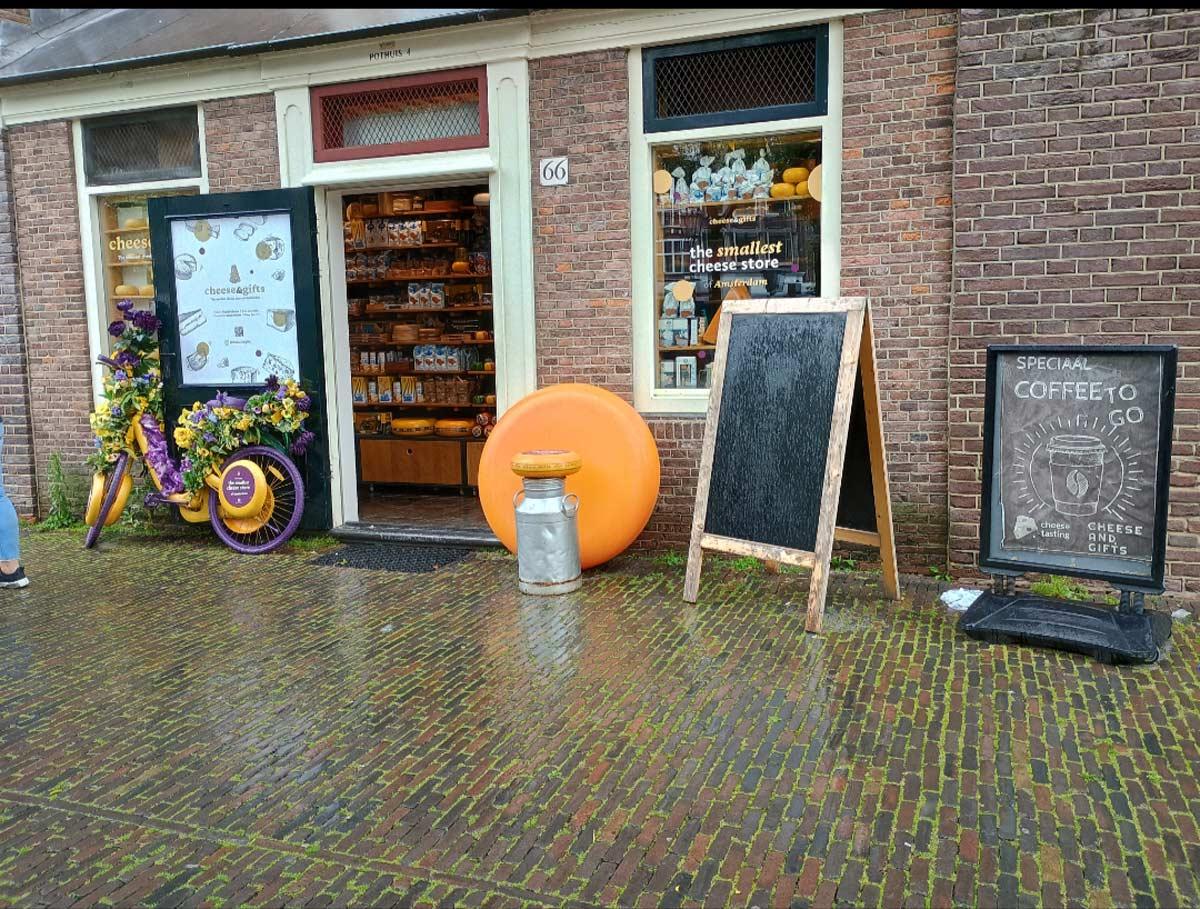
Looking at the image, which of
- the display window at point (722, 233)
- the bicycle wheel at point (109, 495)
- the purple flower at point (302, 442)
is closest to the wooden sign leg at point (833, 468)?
the display window at point (722, 233)

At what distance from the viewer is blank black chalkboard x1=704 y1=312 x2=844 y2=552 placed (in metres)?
5.39

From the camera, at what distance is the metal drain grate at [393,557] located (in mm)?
6977

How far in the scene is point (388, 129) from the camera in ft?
24.6

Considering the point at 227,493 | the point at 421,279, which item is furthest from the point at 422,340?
the point at 227,493

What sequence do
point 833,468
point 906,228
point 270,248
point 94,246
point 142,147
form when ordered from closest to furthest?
point 833,468 → point 906,228 → point 270,248 → point 142,147 → point 94,246

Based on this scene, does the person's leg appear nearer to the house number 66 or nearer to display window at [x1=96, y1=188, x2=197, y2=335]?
display window at [x1=96, y1=188, x2=197, y2=335]

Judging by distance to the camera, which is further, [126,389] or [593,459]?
[126,389]

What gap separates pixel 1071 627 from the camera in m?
4.93

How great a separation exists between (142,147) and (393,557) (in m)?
4.25

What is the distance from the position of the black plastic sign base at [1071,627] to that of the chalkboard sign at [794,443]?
2.37 feet

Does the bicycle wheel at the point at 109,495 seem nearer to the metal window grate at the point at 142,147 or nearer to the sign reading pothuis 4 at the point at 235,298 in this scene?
the sign reading pothuis 4 at the point at 235,298

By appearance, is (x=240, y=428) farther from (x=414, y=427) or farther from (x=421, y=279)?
(x=421, y=279)

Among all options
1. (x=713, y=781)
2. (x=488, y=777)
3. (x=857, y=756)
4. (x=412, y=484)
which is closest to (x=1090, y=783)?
(x=857, y=756)

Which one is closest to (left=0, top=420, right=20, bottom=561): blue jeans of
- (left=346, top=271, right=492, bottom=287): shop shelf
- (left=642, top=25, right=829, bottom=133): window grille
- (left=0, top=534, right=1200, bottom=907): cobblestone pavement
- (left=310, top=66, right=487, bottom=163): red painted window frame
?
(left=0, top=534, right=1200, bottom=907): cobblestone pavement
